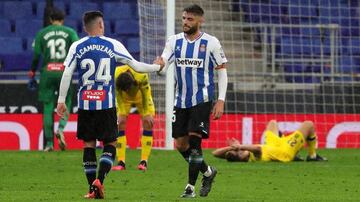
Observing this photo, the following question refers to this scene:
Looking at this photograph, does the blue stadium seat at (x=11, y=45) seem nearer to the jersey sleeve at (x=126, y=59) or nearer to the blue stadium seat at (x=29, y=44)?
the blue stadium seat at (x=29, y=44)

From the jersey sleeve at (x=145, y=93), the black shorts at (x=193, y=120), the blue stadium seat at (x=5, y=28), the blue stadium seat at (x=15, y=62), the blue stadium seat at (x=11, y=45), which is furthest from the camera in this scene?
the blue stadium seat at (x=5, y=28)

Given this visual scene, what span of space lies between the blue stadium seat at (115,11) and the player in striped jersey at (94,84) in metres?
15.1

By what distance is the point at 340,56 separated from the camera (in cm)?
2248

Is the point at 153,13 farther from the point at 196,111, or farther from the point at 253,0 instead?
the point at 196,111

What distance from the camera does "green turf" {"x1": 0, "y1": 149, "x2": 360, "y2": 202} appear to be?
36.2 ft

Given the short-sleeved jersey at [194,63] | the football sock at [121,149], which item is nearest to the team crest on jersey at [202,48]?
the short-sleeved jersey at [194,63]

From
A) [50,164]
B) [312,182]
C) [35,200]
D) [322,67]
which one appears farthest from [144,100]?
[322,67]

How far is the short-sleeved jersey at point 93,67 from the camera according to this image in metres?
10.9

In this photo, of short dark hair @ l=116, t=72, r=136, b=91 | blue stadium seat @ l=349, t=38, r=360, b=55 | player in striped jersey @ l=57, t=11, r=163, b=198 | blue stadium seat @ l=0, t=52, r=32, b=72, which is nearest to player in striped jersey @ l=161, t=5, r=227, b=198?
player in striped jersey @ l=57, t=11, r=163, b=198

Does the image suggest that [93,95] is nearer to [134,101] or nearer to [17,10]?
[134,101]

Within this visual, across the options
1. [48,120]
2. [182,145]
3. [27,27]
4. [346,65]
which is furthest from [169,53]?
[27,27]

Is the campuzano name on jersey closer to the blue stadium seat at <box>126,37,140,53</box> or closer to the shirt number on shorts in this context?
the shirt number on shorts

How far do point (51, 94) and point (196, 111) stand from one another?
25.3 ft

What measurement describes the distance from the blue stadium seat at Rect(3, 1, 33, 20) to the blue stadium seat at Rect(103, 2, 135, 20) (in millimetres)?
1687
